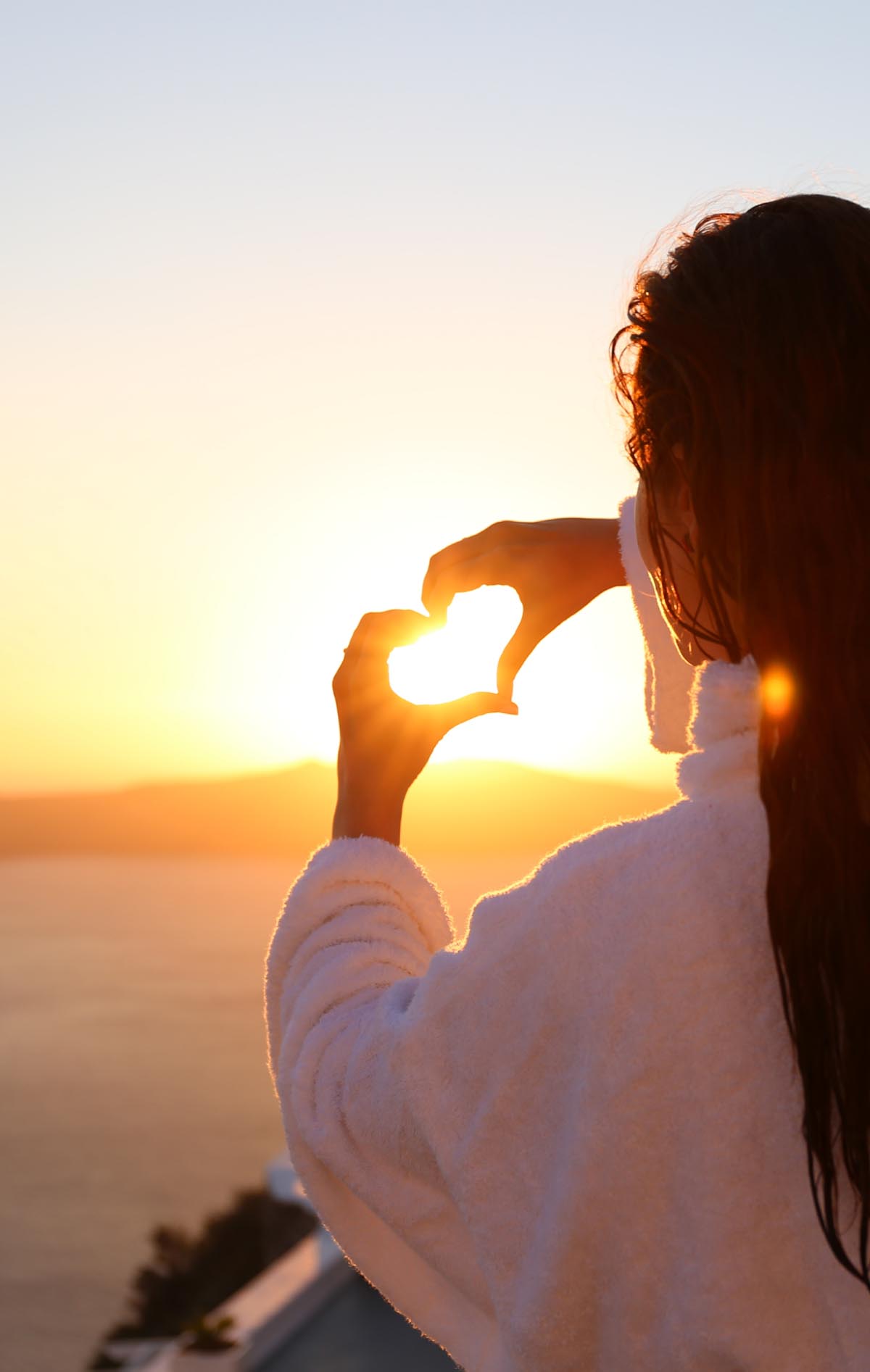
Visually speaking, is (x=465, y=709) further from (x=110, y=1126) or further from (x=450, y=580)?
(x=110, y=1126)

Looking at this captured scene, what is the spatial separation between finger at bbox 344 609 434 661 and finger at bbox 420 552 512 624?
21 mm

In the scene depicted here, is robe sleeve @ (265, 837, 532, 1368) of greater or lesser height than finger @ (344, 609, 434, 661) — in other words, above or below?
below

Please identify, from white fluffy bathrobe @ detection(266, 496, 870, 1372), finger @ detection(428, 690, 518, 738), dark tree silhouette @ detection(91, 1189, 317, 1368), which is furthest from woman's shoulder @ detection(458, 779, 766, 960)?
dark tree silhouette @ detection(91, 1189, 317, 1368)

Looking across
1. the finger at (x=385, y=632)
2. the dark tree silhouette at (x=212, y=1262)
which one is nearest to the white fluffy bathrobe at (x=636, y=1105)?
the finger at (x=385, y=632)

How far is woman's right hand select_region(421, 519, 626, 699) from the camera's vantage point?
1429 millimetres

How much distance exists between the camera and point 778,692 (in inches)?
41.0

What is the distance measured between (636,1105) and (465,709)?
0.48 metres

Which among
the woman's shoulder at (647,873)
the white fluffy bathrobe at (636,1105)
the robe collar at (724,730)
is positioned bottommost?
the white fluffy bathrobe at (636,1105)

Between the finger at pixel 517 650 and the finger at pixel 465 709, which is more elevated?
the finger at pixel 517 650

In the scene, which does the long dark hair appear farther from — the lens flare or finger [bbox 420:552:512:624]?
finger [bbox 420:552:512:624]

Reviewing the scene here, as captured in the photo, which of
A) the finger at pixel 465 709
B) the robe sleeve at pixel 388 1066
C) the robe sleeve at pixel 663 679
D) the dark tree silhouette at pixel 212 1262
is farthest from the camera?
the dark tree silhouette at pixel 212 1262

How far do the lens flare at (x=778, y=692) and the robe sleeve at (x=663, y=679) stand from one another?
41 centimetres

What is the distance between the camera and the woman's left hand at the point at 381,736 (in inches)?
54.1

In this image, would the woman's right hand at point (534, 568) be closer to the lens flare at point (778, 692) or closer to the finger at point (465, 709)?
the finger at point (465, 709)
